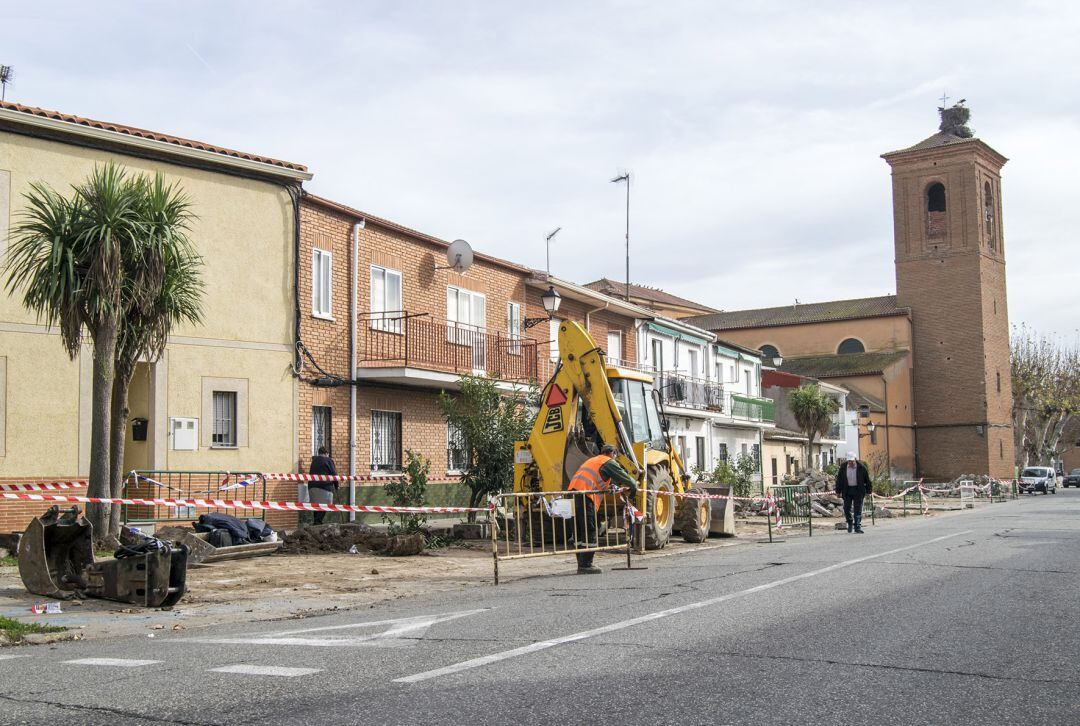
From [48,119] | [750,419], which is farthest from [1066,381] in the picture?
[48,119]

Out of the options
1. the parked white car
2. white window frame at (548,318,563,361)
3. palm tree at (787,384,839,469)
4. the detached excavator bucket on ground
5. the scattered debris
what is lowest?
the parked white car

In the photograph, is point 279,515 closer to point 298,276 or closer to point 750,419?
point 298,276

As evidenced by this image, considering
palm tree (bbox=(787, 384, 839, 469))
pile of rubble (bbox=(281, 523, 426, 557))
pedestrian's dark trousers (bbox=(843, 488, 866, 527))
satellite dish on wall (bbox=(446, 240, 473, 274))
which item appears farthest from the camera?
palm tree (bbox=(787, 384, 839, 469))

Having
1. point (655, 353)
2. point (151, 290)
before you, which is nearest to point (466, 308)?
point (151, 290)

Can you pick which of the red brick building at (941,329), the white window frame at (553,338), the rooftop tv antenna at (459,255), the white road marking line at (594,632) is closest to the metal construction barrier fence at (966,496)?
the white window frame at (553,338)

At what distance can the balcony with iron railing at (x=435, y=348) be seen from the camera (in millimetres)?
21859

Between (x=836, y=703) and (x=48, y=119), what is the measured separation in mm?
15800

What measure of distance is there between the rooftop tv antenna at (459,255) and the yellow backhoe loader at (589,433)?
328 inches

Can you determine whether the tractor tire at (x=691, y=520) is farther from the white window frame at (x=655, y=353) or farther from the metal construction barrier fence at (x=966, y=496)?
the metal construction barrier fence at (x=966, y=496)

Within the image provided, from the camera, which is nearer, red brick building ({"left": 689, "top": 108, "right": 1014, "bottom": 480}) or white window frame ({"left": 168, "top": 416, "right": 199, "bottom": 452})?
white window frame ({"left": 168, "top": 416, "right": 199, "bottom": 452})

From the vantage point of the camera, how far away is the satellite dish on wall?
24219 millimetres

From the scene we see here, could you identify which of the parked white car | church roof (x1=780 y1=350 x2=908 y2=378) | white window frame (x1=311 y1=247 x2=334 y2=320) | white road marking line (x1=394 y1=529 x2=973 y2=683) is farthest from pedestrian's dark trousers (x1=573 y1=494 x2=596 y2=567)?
the parked white car

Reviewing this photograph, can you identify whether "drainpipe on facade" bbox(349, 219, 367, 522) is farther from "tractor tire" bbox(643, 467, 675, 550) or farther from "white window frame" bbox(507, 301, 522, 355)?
"tractor tire" bbox(643, 467, 675, 550)

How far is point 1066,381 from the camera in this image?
72.7 metres
